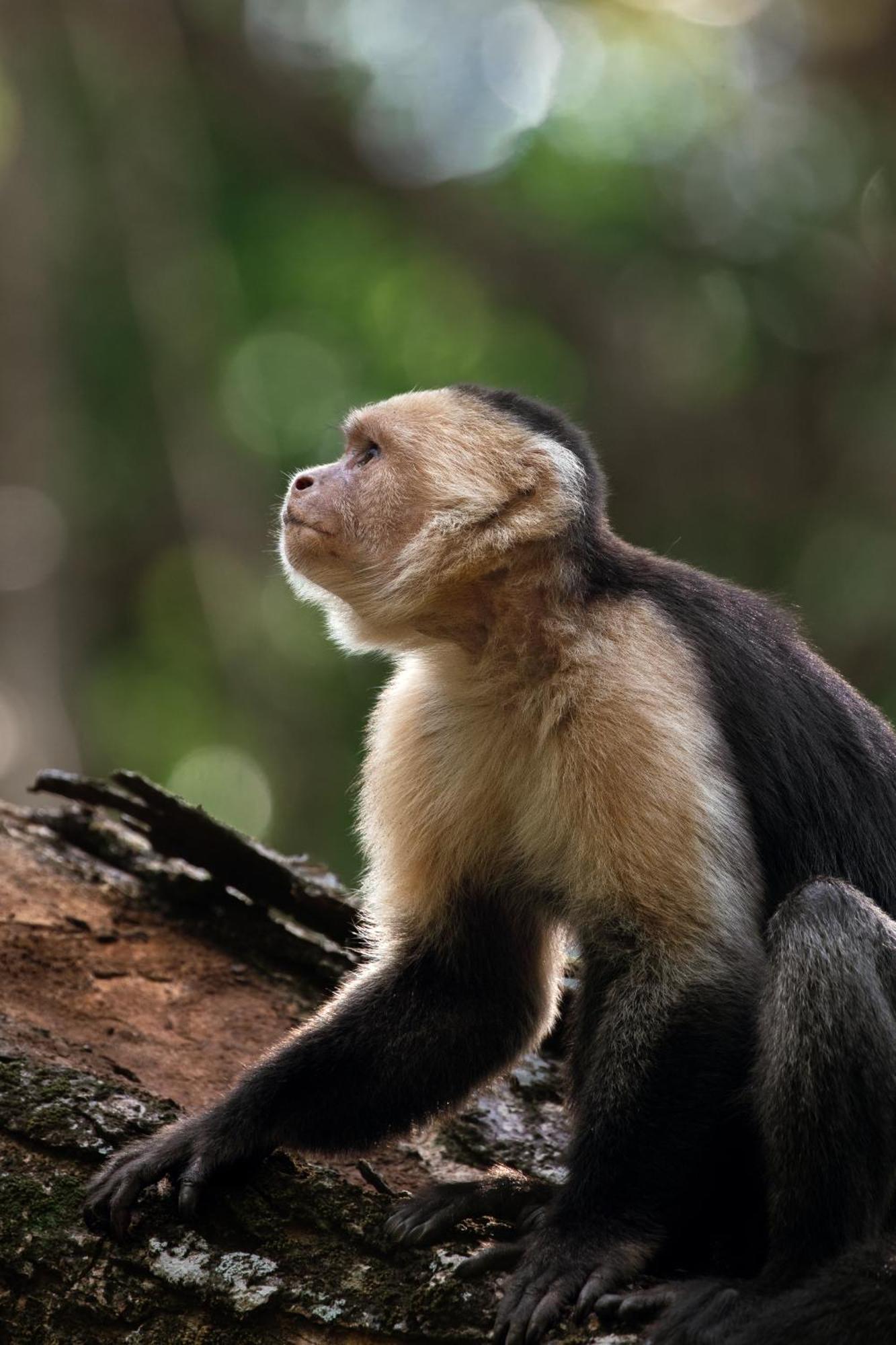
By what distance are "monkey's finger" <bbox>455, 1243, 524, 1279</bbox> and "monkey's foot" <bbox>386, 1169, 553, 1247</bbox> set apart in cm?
12

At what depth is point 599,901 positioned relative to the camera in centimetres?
406

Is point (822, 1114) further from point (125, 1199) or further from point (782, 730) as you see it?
point (125, 1199)

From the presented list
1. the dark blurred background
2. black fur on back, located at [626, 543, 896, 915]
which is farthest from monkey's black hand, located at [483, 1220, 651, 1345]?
the dark blurred background

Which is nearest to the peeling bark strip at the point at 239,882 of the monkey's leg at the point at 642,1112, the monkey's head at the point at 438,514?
the monkey's head at the point at 438,514

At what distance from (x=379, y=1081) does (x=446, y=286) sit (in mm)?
10204

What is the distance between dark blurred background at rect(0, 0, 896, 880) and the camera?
474 inches

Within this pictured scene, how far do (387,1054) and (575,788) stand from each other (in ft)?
3.28

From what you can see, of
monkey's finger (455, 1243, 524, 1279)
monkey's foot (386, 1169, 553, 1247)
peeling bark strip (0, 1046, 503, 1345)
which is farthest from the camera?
monkey's foot (386, 1169, 553, 1247)

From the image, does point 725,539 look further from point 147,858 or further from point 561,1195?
point 561,1195

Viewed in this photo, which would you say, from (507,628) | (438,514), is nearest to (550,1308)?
(507,628)

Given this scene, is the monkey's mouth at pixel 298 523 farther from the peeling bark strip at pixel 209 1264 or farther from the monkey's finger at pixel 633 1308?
the monkey's finger at pixel 633 1308

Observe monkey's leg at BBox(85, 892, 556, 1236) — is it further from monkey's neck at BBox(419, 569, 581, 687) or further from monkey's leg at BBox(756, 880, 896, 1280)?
monkey's leg at BBox(756, 880, 896, 1280)

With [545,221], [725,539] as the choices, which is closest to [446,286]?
[545,221]

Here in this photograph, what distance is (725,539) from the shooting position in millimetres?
12750
